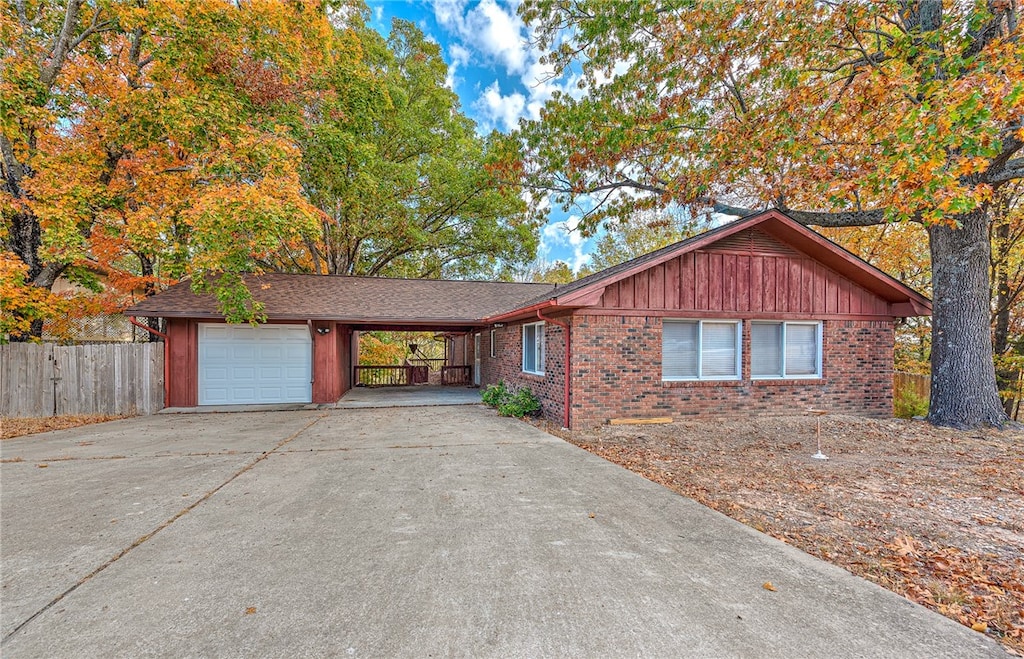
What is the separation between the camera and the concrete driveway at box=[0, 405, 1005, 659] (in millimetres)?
2139

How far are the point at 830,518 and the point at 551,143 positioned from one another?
995 centimetres

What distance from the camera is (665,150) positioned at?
9.77m

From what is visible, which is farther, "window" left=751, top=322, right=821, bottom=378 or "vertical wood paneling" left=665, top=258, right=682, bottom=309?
"window" left=751, top=322, right=821, bottom=378

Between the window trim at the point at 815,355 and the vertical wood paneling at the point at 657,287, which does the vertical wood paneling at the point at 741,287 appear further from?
the window trim at the point at 815,355

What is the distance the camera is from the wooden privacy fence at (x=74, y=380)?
8.55m

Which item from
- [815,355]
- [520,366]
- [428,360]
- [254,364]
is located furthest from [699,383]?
[428,360]

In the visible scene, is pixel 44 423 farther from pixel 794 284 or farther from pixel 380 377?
pixel 794 284

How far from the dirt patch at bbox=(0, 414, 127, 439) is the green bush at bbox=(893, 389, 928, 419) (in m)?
18.4

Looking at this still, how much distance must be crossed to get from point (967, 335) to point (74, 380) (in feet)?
59.8

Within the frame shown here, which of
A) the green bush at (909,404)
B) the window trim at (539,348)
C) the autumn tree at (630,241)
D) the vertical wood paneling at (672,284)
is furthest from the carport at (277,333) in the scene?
the autumn tree at (630,241)

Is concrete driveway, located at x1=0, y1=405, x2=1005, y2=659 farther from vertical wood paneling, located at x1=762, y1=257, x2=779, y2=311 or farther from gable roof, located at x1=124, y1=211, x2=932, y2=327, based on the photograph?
vertical wood paneling, located at x1=762, y1=257, x2=779, y2=311

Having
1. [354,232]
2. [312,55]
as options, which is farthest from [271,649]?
[354,232]

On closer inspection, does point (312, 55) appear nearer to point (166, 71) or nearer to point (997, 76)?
point (166, 71)

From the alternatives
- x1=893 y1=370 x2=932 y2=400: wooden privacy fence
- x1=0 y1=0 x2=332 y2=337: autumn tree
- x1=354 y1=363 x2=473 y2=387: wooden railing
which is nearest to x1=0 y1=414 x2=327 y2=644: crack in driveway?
x1=0 y1=0 x2=332 y2=337: autumn tree
